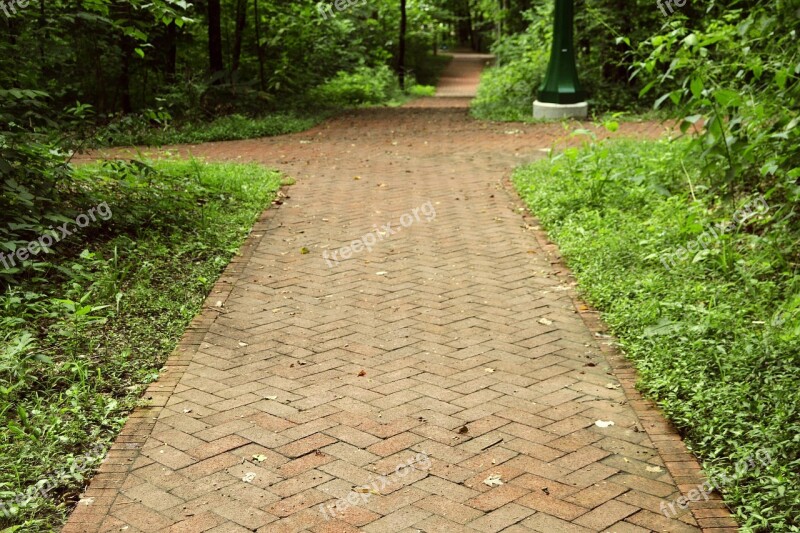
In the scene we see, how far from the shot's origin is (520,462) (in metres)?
3.84

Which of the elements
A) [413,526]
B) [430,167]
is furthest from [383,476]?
[430,167]

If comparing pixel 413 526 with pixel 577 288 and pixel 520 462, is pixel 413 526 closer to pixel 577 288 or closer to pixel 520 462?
pixel 520 462

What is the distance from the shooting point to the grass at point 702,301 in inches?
144

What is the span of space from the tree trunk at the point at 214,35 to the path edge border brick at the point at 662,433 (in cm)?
1061

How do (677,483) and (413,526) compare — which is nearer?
(413,526)

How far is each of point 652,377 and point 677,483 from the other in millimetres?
962

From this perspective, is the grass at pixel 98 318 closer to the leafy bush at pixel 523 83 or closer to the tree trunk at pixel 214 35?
the tree trunk at pixel 214 35

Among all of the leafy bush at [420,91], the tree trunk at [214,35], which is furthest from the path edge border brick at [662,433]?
the leafy bush at [420,91]

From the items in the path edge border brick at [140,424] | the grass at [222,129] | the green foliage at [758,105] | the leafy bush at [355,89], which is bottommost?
the path edge border brick at [140,424]

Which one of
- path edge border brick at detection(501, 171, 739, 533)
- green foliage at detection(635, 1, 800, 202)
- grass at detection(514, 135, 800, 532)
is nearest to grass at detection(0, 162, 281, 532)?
path edge border brick at detection(501, 171, 739, 533)

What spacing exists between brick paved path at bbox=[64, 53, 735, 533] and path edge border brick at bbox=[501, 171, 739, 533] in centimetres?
1

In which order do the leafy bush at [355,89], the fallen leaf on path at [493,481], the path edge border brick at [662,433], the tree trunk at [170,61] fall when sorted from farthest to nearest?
1. the leafy bush at [355,89]
2. the tree trunk at [170,61]
3. the fallen leaf on path at [493,481]
4. the path edge border brick at [662,433]

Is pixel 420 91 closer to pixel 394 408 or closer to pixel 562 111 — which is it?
pixel 562 111

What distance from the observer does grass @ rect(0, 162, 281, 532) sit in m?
3.77
